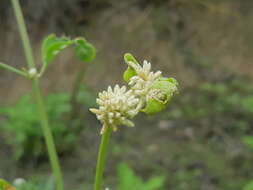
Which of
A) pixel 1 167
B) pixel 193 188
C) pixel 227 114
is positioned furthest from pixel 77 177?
pixel 227 114

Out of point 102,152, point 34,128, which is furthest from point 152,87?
point 34,128

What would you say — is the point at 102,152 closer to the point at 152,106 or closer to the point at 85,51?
the point at 152,106

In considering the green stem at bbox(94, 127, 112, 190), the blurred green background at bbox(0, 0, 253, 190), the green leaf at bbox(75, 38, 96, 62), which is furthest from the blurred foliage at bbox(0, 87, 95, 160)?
the green stem at bbox(94, 127, 112, 190)

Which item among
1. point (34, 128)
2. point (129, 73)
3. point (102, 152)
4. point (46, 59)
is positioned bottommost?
point (102, 152)

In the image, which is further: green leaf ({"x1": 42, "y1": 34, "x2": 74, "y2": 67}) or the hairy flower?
green leaf ({"x1": 42, "y1": 34, "x2": 74, "y2": 67})

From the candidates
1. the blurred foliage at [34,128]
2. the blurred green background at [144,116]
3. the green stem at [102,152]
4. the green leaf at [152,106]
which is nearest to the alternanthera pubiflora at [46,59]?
the green stem at [102,152]

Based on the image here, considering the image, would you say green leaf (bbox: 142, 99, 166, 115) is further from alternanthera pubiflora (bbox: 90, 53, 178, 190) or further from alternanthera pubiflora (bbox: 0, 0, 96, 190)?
alternanthera pubiflora (bbox: 0, 0, 96, 190)

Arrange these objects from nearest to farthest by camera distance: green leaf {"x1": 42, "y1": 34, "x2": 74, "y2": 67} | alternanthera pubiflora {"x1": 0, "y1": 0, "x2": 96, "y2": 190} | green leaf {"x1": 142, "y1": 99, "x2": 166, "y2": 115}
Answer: green leaf {"x1": 142, "y1": 99, "x2": 166, "y2": 115} → alternanthera pubiflora {"x1": 0, "y1": 0, "x2": 96, "y2": 190} → green leaf {"x1": 42, "y1": 34, "x2": 74, "y2": 67}

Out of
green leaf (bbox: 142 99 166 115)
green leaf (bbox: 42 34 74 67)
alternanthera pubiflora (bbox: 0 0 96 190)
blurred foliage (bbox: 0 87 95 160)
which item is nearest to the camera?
green leaf (bbox: 142 99 166 115)
